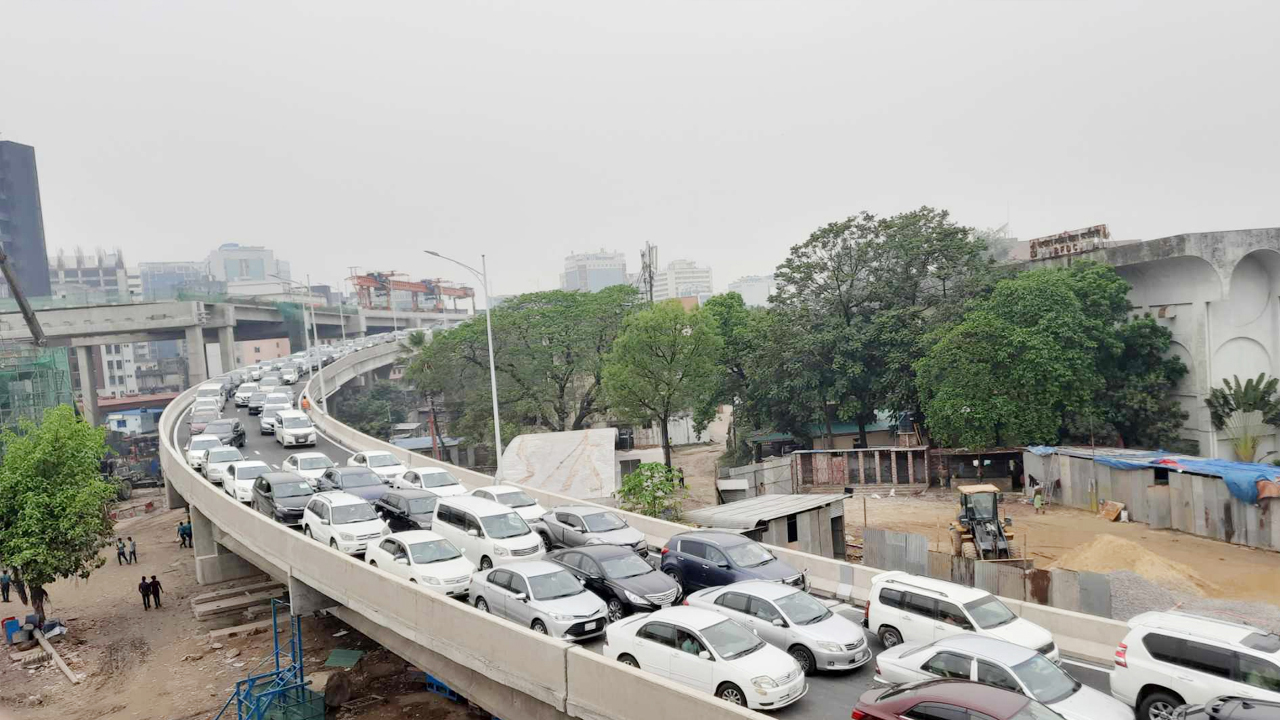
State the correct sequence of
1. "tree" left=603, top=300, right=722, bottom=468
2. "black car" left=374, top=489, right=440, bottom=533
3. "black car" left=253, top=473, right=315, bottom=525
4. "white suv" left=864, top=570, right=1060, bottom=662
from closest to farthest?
1. "white suv" left=864, top=570, right=1060, bottom=662
2. "black car" left=374, top=489, right=440, bottom=533
3. "black car" left=253, top=473, right=315, bottom=525
4. "tree" left=603, top=300, right=722, bottom=468

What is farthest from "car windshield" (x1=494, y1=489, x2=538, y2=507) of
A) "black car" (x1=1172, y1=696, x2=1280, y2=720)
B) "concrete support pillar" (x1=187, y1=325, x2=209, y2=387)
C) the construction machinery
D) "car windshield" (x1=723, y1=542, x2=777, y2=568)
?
"concrete support pillar" (x1=187, y1=325, x2=209, y2=387)

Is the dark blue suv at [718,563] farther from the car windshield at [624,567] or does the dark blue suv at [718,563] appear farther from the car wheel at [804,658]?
the car wheel at [804,658]

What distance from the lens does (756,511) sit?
2527 cm

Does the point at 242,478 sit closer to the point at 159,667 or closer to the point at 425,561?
the point at 159,667

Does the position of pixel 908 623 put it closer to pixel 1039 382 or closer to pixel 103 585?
pixel 1039 382

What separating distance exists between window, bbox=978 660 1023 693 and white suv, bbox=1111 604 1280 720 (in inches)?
82.9

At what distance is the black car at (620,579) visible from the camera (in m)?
15.3

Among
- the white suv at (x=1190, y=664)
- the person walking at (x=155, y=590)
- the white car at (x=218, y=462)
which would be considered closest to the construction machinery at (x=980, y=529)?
the white suv at (x=1190, y=664)

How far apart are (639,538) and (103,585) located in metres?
32.1

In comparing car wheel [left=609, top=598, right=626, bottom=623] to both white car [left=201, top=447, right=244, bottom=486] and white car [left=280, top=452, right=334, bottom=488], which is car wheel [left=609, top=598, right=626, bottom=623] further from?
white car [left=201, top=447, right=244, bottom=486]

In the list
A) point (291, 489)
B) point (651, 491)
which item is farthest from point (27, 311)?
point (651, 491)

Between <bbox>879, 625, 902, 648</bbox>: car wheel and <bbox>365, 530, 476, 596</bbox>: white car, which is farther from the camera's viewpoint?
<bbox>365, 530, 476, 596</bbox>: white car

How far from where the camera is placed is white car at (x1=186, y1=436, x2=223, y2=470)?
1273 inches

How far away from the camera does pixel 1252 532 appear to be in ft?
90.6
